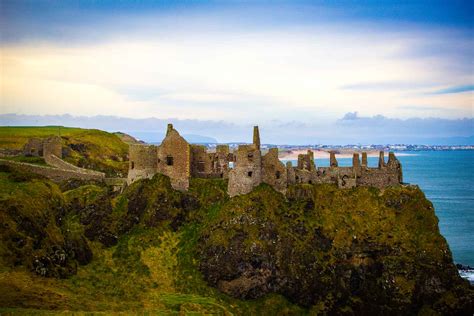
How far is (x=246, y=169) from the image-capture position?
3039 inches

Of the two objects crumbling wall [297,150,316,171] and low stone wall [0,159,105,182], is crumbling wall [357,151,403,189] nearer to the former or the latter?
crumbling wall [297,150,316,171]

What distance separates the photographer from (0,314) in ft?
149

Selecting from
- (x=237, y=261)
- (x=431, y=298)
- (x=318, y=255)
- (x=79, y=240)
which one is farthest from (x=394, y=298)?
(x=79, y=240)

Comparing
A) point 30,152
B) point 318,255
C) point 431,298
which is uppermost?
point 30,152

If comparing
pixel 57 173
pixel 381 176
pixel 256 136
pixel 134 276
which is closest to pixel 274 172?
pixel 256 136

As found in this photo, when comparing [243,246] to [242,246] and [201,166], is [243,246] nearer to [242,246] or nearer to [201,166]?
[242,246]

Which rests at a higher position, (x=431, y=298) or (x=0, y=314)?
(x=0, y=314)

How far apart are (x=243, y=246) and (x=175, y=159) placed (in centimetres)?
1457

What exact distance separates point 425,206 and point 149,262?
35.0m

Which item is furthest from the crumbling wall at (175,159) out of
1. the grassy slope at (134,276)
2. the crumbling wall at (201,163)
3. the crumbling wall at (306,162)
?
the crumbling wall at (306,162)

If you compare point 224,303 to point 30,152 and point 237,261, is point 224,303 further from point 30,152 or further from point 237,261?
point 30,152

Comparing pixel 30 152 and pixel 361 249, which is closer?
pixel 361 249

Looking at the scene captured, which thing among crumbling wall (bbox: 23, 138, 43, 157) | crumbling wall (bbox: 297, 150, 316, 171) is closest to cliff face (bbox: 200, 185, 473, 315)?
crumbling wall (bbox: 297, 150, 316, 171)

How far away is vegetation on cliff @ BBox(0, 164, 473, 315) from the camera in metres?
66.6
